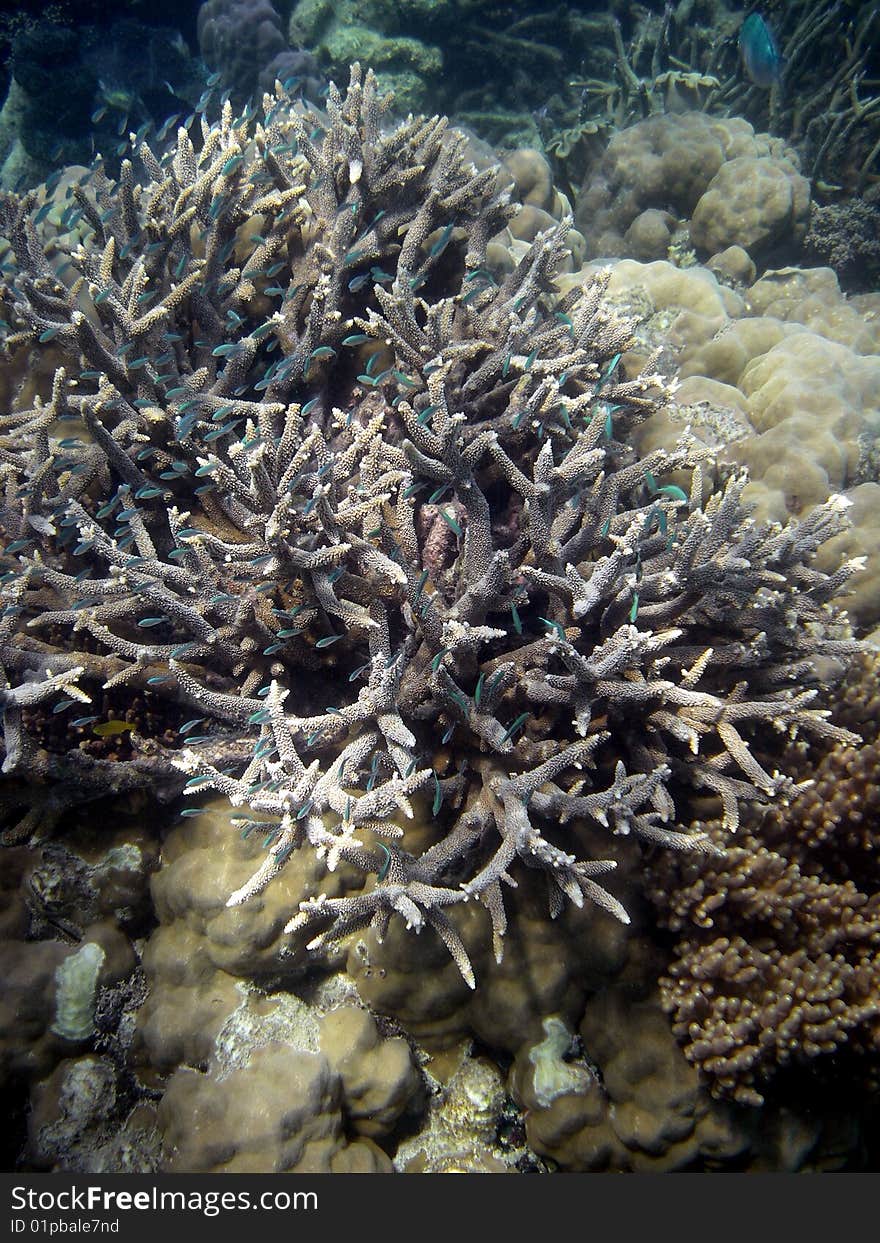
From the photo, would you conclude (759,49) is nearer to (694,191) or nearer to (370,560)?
(694,191)

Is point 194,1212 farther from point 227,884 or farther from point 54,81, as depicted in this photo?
point 54,81

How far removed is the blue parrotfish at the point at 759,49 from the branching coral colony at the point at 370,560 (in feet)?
17.4

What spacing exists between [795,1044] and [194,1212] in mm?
2669

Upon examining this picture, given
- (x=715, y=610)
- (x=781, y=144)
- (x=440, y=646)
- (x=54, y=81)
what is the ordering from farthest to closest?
(x=54, y=81) < (x=781, y=144) < (x=715, y=610) < (x=440, y=646)

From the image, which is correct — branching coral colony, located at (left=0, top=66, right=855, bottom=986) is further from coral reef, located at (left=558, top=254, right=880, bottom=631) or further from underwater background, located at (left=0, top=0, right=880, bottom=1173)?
coral reef, located at (left=558, top=254, right=880, bottom=631)

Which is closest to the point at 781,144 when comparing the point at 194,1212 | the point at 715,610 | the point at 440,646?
the point at 715,610

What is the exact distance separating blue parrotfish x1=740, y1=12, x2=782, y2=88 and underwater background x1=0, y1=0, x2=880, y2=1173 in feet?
17.3

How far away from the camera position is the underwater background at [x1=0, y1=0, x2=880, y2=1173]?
9.41ft

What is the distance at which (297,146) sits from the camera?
4.23m

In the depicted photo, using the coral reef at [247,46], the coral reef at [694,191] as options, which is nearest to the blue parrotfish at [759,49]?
the coral reef at [694,191]

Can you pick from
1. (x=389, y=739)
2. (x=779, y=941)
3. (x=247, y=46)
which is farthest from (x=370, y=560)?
(x=247, y=46)

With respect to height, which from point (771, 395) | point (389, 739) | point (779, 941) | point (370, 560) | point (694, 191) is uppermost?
point (694, 191)

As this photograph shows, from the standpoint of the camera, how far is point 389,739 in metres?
2.81

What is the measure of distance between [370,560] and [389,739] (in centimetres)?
80
